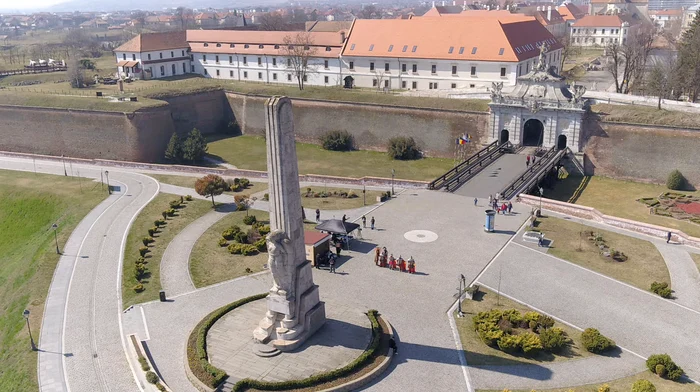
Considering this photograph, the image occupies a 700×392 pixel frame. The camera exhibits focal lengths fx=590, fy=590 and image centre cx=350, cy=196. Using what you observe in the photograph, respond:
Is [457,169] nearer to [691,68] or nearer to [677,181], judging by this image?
[677,181]

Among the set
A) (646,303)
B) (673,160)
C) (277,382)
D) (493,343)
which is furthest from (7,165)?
(673,160)

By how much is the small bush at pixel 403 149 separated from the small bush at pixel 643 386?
37.8 meters

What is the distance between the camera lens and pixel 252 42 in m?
76.7

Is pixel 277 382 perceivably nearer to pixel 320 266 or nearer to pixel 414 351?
pixel 414 351

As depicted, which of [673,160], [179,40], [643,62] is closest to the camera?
[673,160]

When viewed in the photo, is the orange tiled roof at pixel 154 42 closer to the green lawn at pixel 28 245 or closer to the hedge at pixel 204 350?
the green lawn at pixel 28 245

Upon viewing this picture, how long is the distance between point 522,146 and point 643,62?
29.9 meters

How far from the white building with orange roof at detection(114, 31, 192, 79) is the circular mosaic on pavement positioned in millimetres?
53268

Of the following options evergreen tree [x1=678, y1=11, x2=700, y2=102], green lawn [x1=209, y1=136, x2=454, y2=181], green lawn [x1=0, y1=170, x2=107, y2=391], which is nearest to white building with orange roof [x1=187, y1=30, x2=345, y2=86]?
green lawn [x1=209, y1=136, x2=454, y2=181]

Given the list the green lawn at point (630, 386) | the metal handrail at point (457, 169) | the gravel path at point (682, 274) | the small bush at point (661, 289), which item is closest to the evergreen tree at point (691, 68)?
the metal handrail at point (457, 169)

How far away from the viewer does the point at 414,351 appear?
922 inches

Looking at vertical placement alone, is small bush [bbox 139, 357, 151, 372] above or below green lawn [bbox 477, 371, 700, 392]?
above

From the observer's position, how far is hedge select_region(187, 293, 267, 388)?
21266 millimetres

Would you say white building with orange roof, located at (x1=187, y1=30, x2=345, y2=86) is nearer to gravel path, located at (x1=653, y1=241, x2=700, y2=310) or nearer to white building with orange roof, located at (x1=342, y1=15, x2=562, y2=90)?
white building with orange roof, located at (x1=342, y1=15, x2=562, y2=90)
